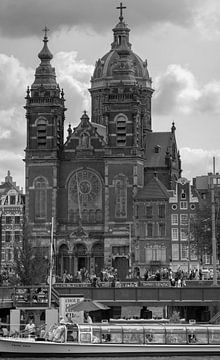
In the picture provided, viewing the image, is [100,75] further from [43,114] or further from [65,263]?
[65,263]

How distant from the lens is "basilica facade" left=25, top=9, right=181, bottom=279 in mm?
148250

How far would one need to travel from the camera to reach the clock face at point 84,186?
497ft

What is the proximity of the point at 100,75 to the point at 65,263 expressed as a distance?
39.1 metres

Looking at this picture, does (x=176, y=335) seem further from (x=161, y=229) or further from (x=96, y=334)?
(x=161, y=229)

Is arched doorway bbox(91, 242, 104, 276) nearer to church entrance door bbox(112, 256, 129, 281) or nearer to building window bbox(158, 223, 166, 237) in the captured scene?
church entrance door bbox(112, 256, 129, 281)

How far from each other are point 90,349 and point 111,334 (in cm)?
160

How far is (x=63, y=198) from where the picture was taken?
152 m

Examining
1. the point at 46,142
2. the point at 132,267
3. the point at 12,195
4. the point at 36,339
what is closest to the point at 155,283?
the point at 36,339

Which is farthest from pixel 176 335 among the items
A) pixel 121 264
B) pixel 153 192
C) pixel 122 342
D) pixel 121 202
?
pixel 153 192

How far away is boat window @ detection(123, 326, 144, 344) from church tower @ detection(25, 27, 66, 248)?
8075 cm

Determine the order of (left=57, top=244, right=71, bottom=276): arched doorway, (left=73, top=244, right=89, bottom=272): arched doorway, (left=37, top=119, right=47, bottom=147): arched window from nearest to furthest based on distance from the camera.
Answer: (left=73, top=244, right=89, bottom=272): arched doorway < (left=57, top=244, right=71, bottom=276): arched doorway < (left=37, top=119, right=47, bottom=147): arched window

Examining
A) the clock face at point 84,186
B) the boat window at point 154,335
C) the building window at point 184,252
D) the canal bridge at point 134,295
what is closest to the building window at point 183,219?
the building window at point 184,252

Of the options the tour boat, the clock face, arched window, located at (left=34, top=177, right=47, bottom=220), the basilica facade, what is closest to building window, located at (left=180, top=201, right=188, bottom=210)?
the basilica facade

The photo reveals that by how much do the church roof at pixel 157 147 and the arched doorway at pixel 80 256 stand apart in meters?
15.6
